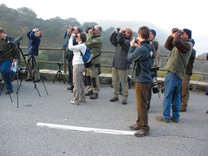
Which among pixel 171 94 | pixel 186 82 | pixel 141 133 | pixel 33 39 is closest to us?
pixel 141 133

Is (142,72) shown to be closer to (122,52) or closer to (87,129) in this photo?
(87,129)

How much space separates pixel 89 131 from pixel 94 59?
2.87 m

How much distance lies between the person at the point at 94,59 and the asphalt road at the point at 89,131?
18.3 inches

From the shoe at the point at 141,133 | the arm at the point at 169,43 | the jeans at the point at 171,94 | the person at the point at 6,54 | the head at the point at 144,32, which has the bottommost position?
the shoe at the point at 141,133

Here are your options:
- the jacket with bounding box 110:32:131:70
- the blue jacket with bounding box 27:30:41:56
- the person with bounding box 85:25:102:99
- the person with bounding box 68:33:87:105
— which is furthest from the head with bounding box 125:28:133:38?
the blue jacket with bounding box 27:30:41:56

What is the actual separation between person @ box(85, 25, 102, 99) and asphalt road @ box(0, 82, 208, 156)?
0.46 meters

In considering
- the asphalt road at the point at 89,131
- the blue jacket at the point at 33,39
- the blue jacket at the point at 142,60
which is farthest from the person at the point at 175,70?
the blue jacket at the point at 33,39

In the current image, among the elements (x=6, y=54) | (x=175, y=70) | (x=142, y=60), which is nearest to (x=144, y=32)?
(x=142, y=60)

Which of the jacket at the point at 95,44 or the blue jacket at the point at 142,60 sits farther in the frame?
the jacket at the point at 95,44

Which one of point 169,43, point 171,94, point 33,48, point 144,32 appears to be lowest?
point 171,94

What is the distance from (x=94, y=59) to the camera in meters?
6.35

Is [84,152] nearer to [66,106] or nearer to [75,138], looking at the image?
[75,138]

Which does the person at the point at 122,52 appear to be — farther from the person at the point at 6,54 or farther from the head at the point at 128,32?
the person at the point at 6,54

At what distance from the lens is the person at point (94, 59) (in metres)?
6.23
